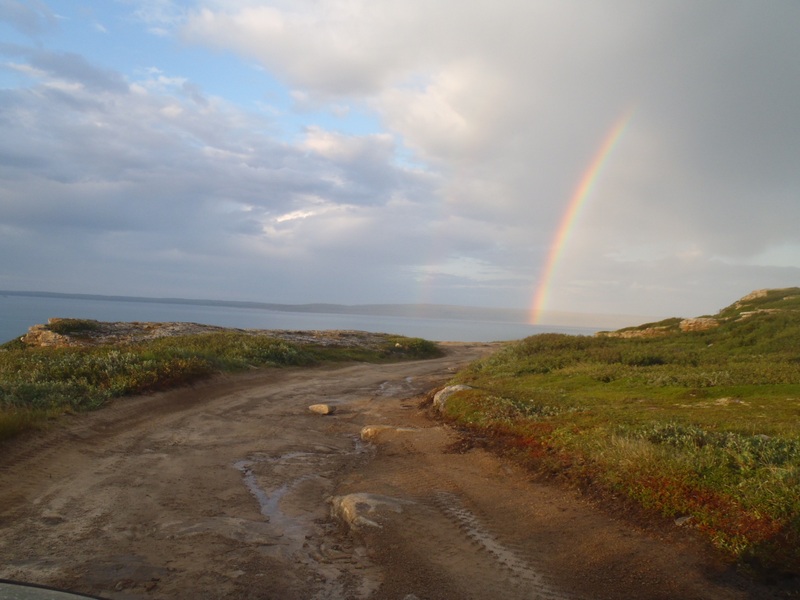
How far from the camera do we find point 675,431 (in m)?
9.72

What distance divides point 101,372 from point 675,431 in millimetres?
16585

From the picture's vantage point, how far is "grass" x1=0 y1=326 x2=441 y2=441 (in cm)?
1286

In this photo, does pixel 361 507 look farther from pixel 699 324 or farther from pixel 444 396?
pixel 699 324

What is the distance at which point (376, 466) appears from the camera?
1086cm

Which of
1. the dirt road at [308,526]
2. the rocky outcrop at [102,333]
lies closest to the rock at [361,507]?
the dirt road at [308,526]

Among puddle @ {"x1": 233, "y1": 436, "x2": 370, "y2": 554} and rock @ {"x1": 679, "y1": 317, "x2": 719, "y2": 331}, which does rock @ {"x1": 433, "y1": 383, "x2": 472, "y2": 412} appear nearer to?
puddle @ {"x1": 233, "y1": 436, "x2": 370, "y2": 554}

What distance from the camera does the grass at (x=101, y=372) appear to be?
12.9 meters

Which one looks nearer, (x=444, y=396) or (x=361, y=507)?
(x=361, y=507)

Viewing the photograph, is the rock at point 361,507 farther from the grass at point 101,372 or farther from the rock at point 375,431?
the grass at point 101,372

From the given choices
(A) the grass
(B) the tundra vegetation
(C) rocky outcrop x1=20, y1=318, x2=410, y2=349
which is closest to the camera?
(B) the tundra vegetation

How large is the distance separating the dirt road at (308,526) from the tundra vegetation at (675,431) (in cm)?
67

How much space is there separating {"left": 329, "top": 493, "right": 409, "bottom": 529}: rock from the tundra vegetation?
3185 millimetres

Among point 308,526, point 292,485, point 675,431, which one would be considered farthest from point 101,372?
point 675,431

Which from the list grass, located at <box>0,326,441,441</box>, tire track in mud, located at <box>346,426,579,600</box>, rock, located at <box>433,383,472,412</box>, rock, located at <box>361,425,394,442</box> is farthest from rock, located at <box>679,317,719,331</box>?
tire track in mud, located at <box>346,426,579,600</box>
